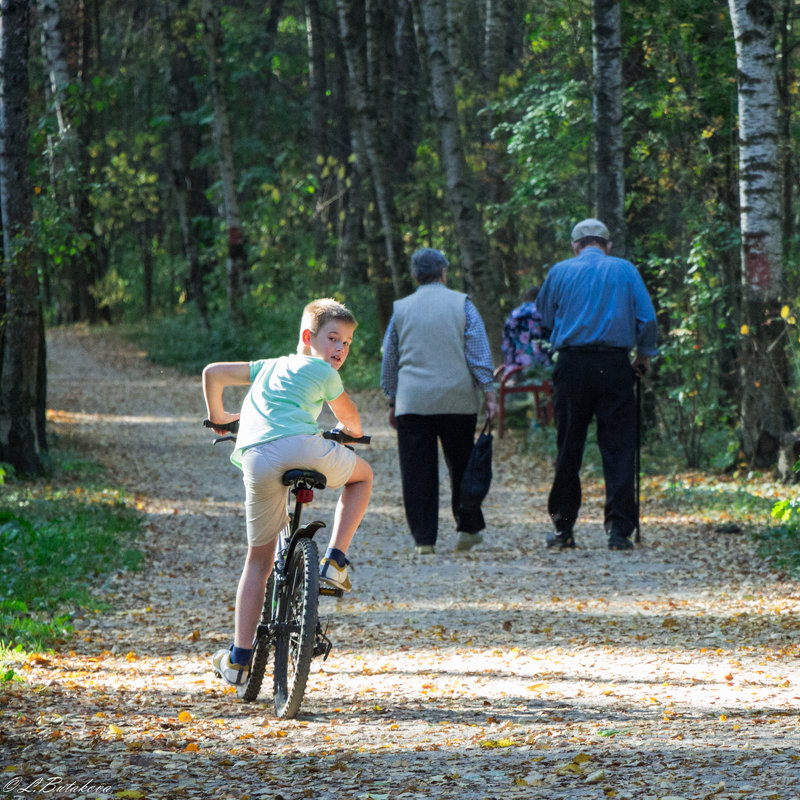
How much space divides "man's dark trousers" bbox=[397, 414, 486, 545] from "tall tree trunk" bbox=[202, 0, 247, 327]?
16.7m

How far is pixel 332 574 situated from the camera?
16.9ft

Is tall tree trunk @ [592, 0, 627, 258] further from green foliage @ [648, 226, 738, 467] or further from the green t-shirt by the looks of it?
the green t-shirt

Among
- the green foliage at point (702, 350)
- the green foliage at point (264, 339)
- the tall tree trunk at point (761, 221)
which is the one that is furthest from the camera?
→ the green foliage at point (264, 339)

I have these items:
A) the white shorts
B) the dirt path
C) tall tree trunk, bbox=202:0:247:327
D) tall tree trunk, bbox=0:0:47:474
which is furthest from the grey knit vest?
tall tree trunk, bbox=202:0:247:327

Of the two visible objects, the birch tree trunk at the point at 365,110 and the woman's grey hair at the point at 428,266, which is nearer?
the woman's grey hair at the point at 428,266

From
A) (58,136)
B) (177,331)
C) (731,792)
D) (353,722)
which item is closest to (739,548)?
(353,722)

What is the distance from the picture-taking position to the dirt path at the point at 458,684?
4.11 metres

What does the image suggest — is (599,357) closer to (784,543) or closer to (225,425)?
(784,543)

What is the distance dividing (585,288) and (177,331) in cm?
2089

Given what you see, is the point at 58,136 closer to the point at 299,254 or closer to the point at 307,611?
the point at 307,611

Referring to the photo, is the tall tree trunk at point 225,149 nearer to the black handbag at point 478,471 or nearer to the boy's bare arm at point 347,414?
the black handbag at point 478,471

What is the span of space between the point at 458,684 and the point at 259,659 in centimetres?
101

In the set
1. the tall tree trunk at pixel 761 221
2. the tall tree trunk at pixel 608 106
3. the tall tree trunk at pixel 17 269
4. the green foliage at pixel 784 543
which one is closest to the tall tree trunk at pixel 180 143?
the tall tree trunk at pixel 17 269

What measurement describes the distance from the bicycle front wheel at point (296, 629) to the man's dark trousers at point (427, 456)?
12.1ft
